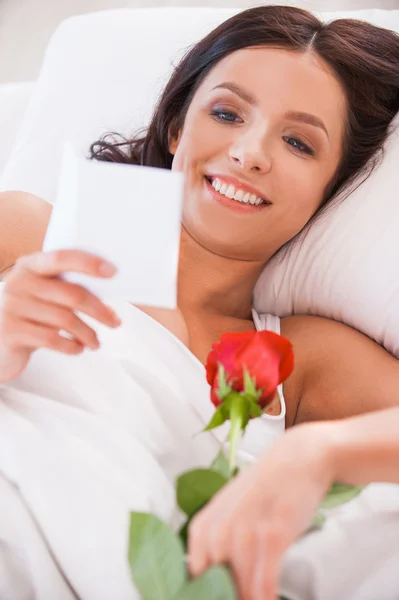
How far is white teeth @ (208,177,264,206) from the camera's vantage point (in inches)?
40.9

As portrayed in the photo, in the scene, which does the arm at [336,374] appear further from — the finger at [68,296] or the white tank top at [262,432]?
the finger at [68,296]

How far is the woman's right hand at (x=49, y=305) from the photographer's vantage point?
62cm

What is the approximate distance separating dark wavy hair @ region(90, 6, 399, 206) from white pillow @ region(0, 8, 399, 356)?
0.15 feet

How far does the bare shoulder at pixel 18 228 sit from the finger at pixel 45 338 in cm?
37

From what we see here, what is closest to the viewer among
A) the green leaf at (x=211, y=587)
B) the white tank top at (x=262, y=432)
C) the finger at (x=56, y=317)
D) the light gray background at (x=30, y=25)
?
the green leaf at (x=211, y=587)

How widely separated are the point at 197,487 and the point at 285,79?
69 centimetres

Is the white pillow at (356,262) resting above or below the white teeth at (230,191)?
below

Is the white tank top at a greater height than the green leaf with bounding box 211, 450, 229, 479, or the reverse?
the green leaf with bounding box 211, 450, 229, 479

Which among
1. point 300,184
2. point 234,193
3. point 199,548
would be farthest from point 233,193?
point 199,548

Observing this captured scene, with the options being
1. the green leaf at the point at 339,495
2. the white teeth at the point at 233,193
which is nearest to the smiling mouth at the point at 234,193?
the white teeth at the point at 233,193

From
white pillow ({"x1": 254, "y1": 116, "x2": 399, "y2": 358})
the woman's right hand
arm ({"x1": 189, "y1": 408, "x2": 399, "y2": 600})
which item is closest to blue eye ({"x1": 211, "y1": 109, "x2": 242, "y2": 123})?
white pillow ({"x1": 254, "y1": 116, "x2": 399, "y2": 358})

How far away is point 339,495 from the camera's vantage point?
0.65m

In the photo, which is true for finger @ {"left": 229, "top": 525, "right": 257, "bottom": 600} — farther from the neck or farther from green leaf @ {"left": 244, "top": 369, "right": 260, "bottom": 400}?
the neck

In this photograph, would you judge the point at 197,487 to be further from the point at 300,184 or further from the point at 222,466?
the point at 300,184
